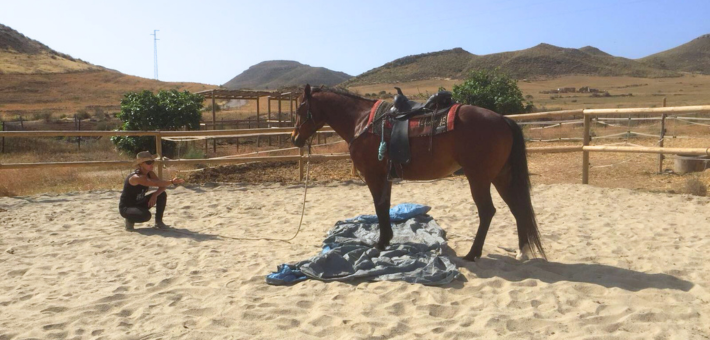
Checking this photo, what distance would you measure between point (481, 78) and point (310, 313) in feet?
51.9

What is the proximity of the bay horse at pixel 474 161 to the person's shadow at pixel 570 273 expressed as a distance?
133 millimetres

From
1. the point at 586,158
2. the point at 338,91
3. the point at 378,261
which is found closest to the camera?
the point at 378,261

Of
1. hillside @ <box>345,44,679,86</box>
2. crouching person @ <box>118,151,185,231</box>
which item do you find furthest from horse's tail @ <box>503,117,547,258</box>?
hillside @ <box>345,44,679,86</box>

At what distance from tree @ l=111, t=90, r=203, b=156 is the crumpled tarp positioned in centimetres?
993

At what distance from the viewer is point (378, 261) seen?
13.2 ft

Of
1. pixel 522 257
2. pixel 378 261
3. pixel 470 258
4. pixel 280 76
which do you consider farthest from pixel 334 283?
pixel 280 76

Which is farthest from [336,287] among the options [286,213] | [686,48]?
[686,48]

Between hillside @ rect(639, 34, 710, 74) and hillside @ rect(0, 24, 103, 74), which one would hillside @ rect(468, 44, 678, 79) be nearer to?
hillside @ rect(639, 34, 710, 74)

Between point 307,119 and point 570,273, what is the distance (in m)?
2.73

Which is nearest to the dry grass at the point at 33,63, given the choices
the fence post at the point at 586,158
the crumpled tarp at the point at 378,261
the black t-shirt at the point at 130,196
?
the black t-shirt at the point at 130,196

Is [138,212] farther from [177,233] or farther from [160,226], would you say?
[177,233]

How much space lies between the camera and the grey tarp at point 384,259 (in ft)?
12.3

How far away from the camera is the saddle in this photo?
426 centimetres

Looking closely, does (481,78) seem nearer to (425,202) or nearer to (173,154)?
(173,154)
